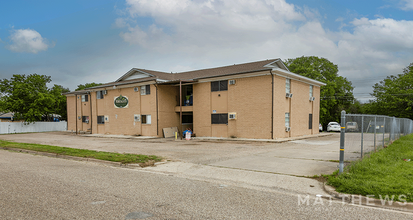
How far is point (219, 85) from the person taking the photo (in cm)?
2389

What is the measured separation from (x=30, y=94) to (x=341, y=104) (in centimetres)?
5384

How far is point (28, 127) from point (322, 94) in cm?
4744

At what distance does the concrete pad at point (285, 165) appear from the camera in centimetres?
871

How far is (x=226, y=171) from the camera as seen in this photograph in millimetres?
8969

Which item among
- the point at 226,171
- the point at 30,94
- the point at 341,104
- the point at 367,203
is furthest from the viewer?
the point at 341,104

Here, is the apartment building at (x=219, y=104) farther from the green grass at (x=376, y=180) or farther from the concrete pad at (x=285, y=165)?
the green grass at (x=376, y=180)

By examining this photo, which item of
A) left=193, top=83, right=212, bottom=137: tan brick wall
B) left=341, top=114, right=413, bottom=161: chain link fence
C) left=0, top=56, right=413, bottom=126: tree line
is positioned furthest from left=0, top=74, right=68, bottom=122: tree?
left=341, top=114, right=413, bottom=161: chain link fence

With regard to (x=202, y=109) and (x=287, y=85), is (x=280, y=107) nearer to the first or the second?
(x=287, y=85)

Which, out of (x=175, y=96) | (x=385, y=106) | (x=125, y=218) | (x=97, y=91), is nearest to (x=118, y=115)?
(x=97, y=91)

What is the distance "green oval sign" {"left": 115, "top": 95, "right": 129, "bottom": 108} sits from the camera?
29.8 meters

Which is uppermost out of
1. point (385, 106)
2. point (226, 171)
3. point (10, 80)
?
point (10, 80)

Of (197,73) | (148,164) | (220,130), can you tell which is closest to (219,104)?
(220,130)

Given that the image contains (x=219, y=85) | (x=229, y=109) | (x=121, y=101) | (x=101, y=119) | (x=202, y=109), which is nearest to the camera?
(x=229, y=109)

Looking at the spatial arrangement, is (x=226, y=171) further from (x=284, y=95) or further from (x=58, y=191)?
(x=284, y=95)
